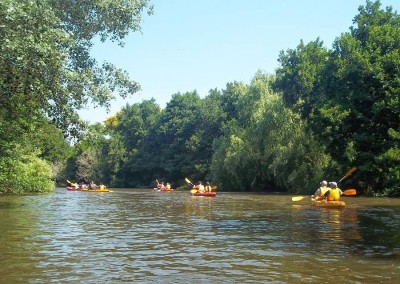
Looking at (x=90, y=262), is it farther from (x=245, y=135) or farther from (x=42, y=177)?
(x=245, y=135)

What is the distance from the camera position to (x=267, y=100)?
46.5 m

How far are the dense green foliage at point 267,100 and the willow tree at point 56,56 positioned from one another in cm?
4

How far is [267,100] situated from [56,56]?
114 feet

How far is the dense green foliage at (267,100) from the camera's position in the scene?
14.2 meters

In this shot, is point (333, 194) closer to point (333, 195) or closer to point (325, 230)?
point (333, 195)

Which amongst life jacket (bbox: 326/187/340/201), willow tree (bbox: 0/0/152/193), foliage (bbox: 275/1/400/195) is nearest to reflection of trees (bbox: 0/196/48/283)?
willow tree (bbox: 0/0/152/193)

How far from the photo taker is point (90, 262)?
8461mm

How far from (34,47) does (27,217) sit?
712cm

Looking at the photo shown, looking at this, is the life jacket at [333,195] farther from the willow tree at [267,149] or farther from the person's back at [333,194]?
the willow tree at [267,149]

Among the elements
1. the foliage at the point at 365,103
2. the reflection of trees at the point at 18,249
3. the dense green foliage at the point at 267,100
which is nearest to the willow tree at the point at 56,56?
the dense green foliage at the point at 267,100

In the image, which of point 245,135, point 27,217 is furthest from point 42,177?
point 27,217

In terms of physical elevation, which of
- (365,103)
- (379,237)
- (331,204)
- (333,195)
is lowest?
(379,237)

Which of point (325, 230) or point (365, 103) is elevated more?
point (365, 103)

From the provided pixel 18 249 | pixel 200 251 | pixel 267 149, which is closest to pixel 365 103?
pixel 267 149
